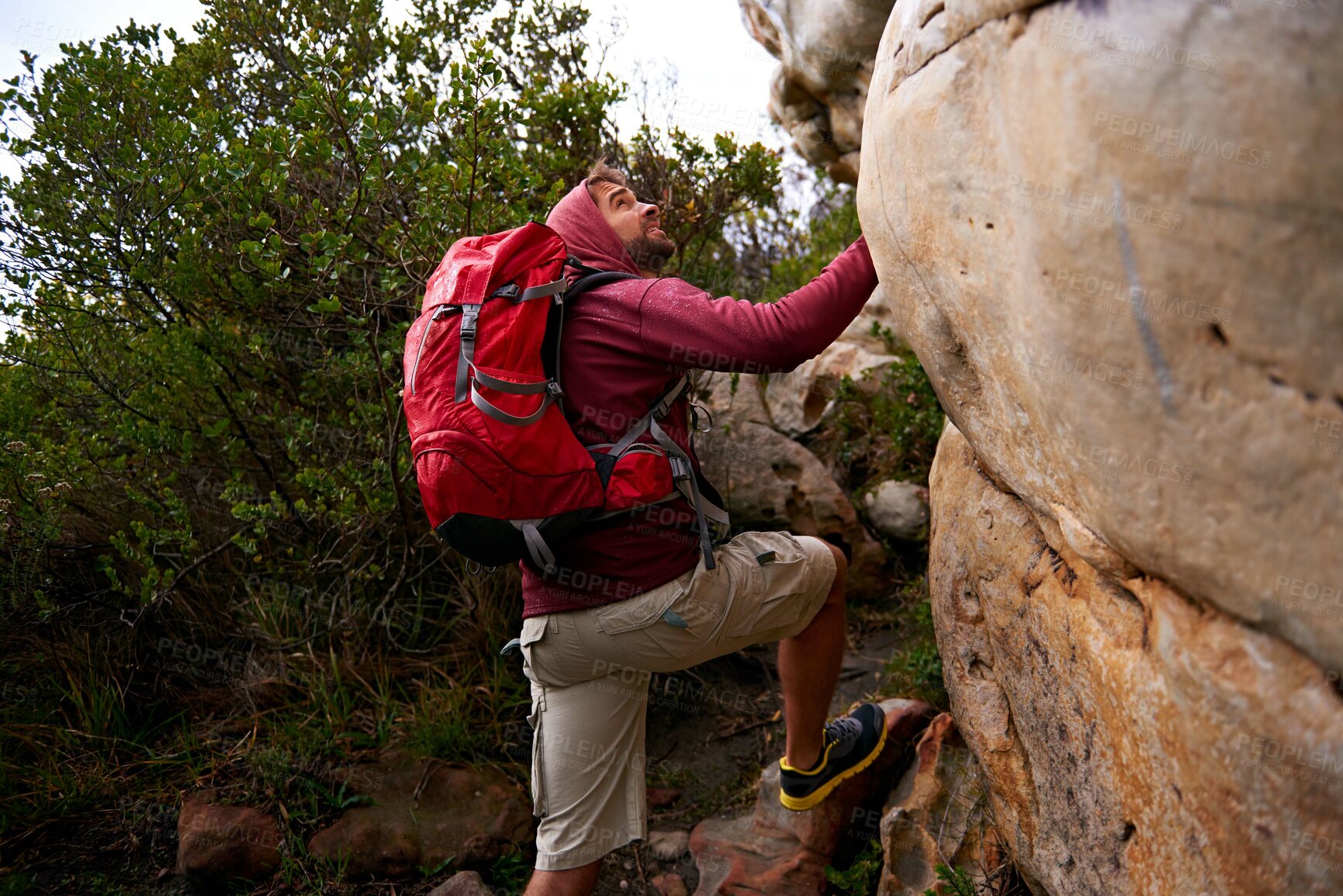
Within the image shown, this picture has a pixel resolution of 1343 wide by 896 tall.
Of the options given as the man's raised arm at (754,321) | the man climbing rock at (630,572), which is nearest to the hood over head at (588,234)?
the man climbing rock at (630,572)

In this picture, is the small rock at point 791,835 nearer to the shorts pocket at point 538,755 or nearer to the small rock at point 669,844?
the small rock at point 669,844

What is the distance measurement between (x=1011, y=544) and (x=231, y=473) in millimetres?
4057

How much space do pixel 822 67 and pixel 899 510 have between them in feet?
8.20

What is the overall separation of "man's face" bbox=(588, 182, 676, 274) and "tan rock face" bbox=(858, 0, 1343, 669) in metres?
1.35

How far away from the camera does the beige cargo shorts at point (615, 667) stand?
2828 millimetres

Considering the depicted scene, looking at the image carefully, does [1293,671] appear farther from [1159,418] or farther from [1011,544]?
[1011,544]

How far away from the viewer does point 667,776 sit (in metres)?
4.44

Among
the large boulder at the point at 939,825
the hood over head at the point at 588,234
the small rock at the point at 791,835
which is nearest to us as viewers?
the hood over head at the point at 588,234

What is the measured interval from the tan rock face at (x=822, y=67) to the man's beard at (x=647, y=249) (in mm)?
1967

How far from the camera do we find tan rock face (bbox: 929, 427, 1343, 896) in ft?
5.60
